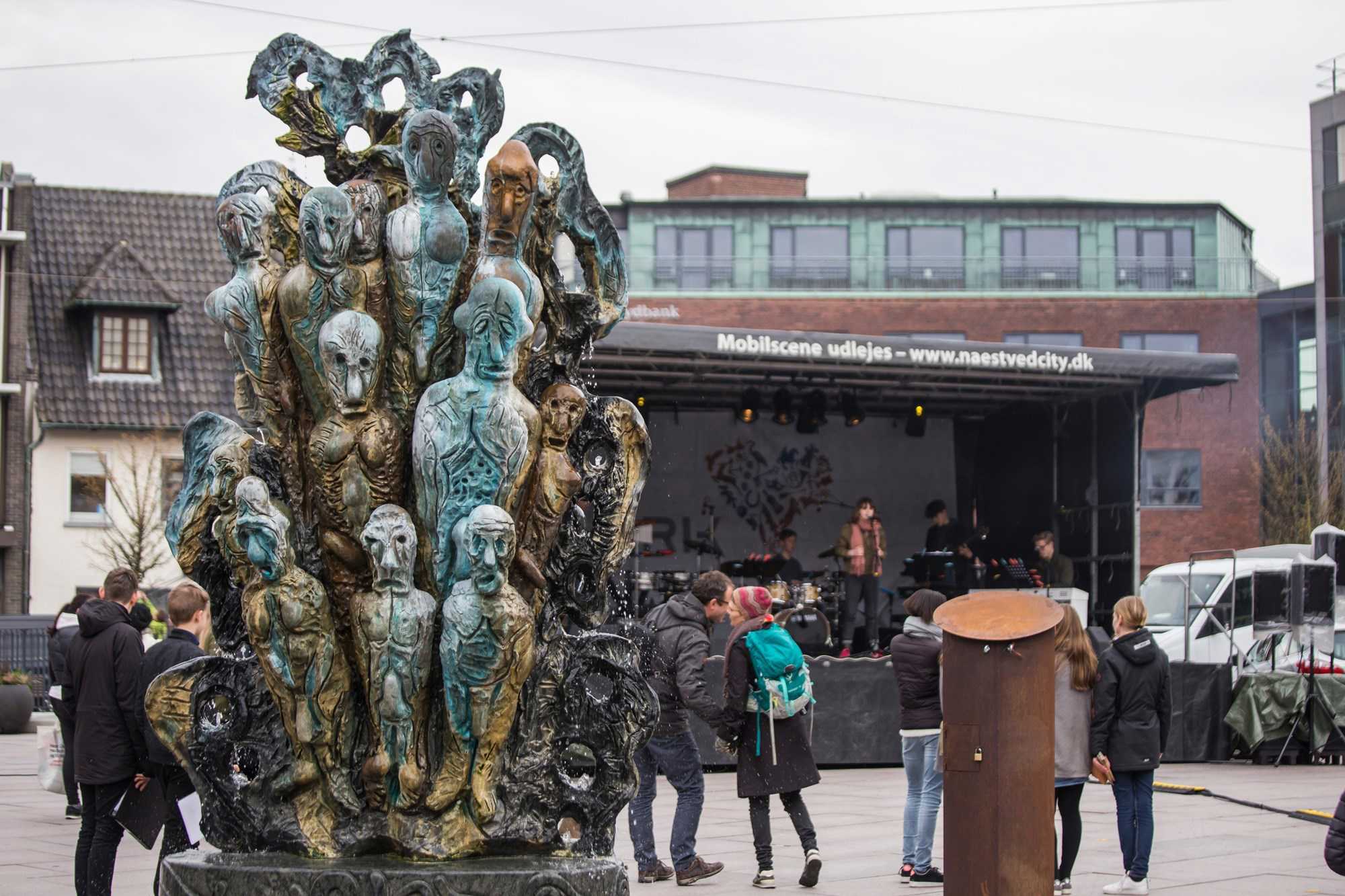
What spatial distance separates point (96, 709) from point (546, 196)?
11.1 feet

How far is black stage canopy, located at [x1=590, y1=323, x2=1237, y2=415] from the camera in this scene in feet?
64.0

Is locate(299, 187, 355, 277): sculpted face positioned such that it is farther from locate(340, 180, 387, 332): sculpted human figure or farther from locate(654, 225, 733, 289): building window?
locate(654, 225, 733, 289): building window

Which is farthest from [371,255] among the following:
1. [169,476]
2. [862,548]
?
[169,476]

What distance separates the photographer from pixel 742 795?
1034cm

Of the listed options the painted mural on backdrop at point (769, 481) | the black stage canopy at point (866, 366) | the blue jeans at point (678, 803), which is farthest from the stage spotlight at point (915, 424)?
the blue jeans at point (678, 803)

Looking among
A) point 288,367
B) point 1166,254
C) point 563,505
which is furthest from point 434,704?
point 1166,254

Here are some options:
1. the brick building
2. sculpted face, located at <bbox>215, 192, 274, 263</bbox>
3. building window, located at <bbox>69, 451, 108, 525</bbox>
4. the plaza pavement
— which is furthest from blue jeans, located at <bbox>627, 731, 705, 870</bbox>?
the brick building

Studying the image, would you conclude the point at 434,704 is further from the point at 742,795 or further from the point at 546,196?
the point at 742,795

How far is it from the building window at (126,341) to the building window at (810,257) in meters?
19.7

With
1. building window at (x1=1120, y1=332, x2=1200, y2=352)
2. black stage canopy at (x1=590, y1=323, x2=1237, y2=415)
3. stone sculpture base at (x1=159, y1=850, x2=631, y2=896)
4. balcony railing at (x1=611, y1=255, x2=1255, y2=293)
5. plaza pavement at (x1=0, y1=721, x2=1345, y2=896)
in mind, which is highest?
balcony railing at (x1=611, y1=255, x2=1255, y2=293)

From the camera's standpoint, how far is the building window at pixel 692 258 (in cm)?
5297

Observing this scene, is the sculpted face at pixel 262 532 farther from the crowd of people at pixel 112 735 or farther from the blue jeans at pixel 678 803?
the blue jeans at pixel 678 803

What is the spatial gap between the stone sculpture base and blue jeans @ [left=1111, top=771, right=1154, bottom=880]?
3794 mm

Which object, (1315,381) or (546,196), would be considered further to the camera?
(1315,381)
